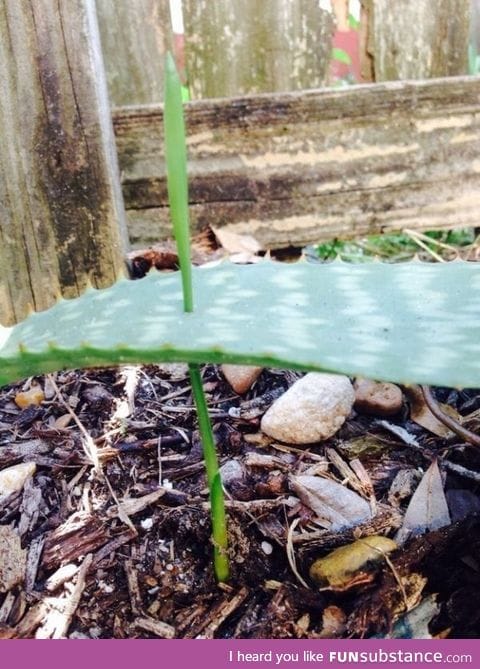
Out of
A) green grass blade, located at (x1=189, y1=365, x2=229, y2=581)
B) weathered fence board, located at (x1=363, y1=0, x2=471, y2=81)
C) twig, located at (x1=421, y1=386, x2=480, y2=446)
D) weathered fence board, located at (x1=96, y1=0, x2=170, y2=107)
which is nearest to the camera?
green grass blade, located at (x1=189, y1=365, x2=229, y2=581)

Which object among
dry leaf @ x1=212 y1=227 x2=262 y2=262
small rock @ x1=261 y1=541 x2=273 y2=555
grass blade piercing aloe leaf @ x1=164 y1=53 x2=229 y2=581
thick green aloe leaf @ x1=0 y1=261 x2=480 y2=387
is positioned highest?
grass blade piercing aloe leaf @ x1=164 y1=53 x2=229 y2=581

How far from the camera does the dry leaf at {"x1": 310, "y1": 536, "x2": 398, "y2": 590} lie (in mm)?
837

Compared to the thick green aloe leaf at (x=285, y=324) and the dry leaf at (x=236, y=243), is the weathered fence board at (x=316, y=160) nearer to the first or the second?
the dry leaf at (x=236, y=243)

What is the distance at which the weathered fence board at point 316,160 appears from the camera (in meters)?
1.59

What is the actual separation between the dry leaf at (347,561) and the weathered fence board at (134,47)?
1.14 metres

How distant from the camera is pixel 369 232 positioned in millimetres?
1730

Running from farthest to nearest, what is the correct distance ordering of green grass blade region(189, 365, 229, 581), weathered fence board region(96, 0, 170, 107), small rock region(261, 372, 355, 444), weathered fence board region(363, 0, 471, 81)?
1. weathered fence board region(363, 0, 471, 81)
2. weathered fence board region(96, 0, 170, 107)
3. small rock region(261, 372, 355, 444)
4. green grass blade region(189, 365, 229, 581)

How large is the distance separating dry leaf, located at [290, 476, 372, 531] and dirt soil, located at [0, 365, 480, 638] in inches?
0.6

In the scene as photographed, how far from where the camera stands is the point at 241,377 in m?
1.24

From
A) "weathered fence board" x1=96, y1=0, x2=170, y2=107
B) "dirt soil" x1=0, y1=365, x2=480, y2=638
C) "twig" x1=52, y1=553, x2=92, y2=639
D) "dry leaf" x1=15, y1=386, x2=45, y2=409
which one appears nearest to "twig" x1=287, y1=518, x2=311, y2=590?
"dirt soil" x1=0, y1=365, x2=480, y2=638

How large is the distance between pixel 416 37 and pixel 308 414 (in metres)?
1.10

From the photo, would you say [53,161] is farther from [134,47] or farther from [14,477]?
[14,477]

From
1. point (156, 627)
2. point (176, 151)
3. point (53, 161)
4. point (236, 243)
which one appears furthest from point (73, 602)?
point (236, 243)

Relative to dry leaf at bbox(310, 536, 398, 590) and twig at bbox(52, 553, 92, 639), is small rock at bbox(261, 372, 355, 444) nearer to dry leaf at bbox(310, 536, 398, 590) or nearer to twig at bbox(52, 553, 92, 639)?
dry leaf at bbox(310, 536, 398, 590)
